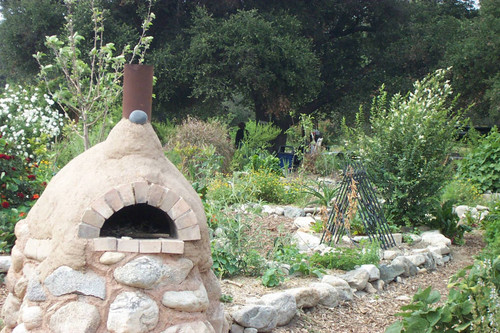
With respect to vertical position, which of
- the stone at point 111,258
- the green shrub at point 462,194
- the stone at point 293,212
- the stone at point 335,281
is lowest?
the stone at point 335,281

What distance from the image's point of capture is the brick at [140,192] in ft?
11.8

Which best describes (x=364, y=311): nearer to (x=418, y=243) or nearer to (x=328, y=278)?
(x=328, y=278)

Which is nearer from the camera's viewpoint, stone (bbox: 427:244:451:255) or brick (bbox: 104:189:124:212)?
brick (bbox: 104:189:124:212)

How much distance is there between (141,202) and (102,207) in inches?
9.3

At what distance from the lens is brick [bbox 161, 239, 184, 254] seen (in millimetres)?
3564

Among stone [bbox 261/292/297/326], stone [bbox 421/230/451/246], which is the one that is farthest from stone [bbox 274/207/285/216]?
stone [bbox 261/292/297/326]

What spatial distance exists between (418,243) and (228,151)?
19.7 feet

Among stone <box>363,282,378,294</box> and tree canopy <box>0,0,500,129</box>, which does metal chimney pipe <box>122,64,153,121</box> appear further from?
tree canopy <box>0,0,500,129</box>

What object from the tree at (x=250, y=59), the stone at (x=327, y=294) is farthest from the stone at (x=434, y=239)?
the tree at (x=250, y=59)

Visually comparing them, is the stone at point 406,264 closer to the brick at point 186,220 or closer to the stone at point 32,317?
the brick at point 186,220

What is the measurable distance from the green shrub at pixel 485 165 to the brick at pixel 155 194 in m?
10.4

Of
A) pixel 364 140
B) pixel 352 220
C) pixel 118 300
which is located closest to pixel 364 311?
pixel 352 220

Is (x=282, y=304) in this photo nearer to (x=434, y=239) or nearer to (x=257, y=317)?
(x=257, y=317)

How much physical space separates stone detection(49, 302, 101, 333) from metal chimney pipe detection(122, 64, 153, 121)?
1258 mm
